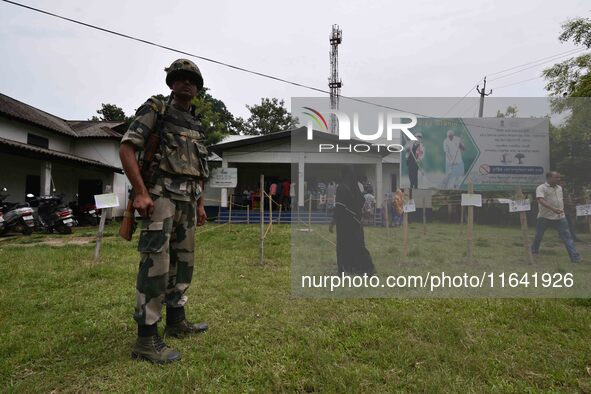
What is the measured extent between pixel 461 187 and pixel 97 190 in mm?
16233

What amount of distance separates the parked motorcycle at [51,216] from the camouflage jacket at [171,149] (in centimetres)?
905

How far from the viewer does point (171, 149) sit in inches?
83.1

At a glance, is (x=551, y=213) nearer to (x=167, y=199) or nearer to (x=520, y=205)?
(x=520, y=205)

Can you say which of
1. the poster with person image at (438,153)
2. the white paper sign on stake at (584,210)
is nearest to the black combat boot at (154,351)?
the poster with person image at (438,153)

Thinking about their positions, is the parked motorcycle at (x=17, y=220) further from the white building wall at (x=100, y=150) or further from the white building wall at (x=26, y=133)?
the white building wall at (x=100, y=150)

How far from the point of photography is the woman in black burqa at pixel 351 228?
374cm

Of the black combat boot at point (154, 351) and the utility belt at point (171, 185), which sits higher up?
the utility belt at point (171, 185)

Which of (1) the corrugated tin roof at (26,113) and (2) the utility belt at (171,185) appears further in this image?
(1) the corrugated tin roof at (26,113)

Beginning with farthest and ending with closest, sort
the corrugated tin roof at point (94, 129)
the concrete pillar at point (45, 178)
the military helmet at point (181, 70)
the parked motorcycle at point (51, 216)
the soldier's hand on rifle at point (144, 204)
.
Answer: the corrugated tin roof at point (94, 129)
the concrete pillar at point (45, 178)
the parked motorcycle at point (51, 216)
the military helmet at point (181, 70)
the soldier's hand on rifle at point (144, 204)

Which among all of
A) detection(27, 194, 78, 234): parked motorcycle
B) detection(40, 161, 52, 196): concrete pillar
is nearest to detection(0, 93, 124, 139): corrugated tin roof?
detection(40, 161, 52, 196): concrete pillar

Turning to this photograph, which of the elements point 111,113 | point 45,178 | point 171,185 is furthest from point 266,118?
point 171,185

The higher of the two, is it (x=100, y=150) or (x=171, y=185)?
(x=100, y=150)

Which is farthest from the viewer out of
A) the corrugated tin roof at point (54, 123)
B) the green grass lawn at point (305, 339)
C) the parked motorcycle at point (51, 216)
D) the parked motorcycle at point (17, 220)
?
the corrugated tin roof at point (54, 123)

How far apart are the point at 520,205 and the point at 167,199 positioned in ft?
12.2
